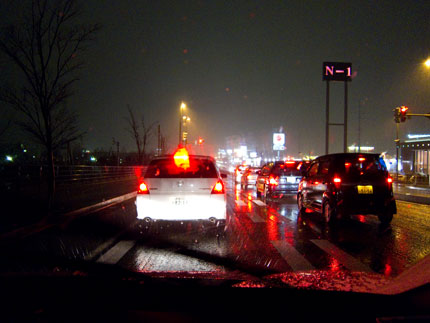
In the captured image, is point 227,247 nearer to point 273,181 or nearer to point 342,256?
point 342,256

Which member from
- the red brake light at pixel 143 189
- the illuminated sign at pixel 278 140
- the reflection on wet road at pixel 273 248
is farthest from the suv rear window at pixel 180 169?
the illuminated sign at pixel 278 140

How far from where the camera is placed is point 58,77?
1181 centimetres

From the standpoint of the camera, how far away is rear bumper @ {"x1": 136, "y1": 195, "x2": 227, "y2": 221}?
317 inches

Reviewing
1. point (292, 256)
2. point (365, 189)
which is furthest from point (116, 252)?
point (365, 189)

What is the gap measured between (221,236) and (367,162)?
4416 mm

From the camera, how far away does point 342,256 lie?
21.3 ft

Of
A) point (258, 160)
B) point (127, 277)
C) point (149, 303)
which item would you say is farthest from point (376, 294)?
point (258, 160)

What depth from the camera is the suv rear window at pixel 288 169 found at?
53.8 ft

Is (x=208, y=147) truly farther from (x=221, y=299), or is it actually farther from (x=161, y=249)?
(x=221, y=299)

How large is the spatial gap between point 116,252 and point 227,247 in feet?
7.06

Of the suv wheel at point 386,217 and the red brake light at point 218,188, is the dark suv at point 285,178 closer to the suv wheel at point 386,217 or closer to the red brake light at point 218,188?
the suv wheel at point 386,217

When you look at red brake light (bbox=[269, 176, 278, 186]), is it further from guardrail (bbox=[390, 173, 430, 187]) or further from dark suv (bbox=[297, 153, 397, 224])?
guardrail (bbox=[390, 173, 430, 187])

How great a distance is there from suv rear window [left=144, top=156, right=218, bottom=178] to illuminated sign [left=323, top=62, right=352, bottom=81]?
27873mm

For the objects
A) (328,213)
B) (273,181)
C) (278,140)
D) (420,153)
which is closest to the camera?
(328,213)
